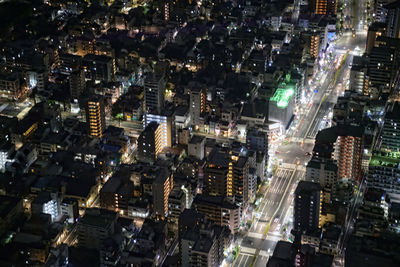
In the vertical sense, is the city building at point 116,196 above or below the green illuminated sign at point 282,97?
below

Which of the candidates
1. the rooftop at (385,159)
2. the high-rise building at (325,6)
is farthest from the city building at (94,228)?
the high-rise building at (325,6)

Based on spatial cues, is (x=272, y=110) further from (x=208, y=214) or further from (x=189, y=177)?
(x=208, y=214)

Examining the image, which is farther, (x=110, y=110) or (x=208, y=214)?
(x=110, y=110)

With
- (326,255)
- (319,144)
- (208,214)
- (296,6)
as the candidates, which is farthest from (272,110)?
(296,6)

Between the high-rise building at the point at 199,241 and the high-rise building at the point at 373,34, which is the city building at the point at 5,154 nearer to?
the high-rise building at the point at 199,241

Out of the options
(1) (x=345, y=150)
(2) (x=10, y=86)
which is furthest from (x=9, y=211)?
(1) (x=345, y=150)

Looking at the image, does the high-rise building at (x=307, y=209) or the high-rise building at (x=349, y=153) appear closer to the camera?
the high-rise building at (x=307, y=209)

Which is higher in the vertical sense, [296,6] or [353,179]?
[296,6]

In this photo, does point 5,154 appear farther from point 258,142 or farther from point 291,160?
point 291,160
